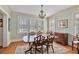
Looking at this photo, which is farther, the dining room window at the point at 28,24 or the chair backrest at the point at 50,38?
the chair backrest at the point at 50,38

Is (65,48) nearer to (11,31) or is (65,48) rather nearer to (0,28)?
(11,31)

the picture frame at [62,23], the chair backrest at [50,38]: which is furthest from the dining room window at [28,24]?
the picture frame at [62,23]

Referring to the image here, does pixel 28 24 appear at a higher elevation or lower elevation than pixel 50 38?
higher

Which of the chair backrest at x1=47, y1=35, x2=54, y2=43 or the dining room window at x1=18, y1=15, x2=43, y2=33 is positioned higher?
the dining room window at x1=18, y1=15, x2=43, y2=33

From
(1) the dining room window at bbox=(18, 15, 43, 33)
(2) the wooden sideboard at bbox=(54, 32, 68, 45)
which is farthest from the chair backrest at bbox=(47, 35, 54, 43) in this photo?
(1) the dining room window at bbox=(18, 15, 43, 33)

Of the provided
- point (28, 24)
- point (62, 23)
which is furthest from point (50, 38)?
point (28, 24)

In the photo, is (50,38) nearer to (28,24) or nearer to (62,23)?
(62,23)

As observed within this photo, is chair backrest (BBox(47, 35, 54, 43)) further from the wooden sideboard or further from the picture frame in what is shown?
the picture frame

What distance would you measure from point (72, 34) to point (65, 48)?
454mm

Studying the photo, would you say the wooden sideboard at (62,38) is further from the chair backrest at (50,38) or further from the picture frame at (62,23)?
the picture frame at (62,23)
